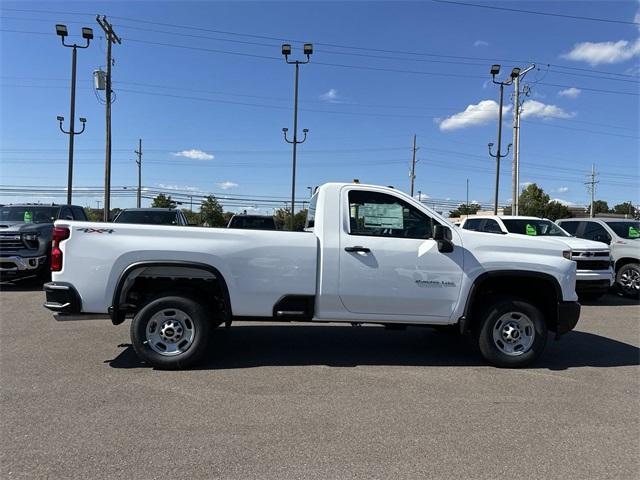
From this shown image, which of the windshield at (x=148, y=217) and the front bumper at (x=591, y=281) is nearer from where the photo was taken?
the front bumper at (x=591, y=281)

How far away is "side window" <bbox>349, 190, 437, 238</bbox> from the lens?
5.87m

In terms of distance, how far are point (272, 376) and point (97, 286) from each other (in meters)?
2.11

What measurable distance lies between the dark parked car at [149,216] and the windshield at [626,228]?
11.6 meters

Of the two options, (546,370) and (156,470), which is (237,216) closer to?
(546,370)

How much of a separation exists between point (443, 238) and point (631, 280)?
947 cm

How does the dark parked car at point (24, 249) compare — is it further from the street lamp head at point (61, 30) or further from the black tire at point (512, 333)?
the street lamp head at point (61, 30)

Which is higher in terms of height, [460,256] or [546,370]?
[460,256]

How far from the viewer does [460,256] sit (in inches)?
230

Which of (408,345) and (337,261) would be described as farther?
(408,345)

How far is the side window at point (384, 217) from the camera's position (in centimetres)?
587

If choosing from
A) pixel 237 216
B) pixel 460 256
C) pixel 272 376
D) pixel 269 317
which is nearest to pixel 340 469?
pixel 272 376

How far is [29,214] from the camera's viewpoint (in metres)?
13.0

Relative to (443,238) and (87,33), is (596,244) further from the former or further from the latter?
(87,33)

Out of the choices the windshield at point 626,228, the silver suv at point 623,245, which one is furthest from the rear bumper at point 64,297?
the windshield at point 626,228
